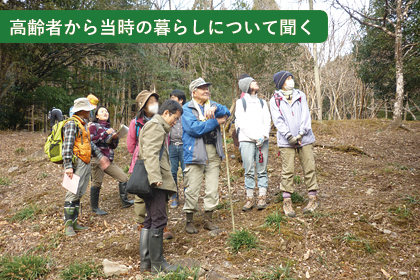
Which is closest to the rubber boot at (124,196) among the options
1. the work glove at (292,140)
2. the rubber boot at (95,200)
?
the rubber boot at (95,200)

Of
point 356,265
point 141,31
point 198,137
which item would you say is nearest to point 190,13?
point 141,31

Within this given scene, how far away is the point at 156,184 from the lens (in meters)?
2.95

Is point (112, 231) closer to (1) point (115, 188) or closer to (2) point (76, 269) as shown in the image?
(2) point (76, 269)

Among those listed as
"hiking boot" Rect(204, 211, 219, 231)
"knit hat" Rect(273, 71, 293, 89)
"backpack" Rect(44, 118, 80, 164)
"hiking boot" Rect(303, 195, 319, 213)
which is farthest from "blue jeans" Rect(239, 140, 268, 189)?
"backpack" Rect(44, 118, 80, 164)

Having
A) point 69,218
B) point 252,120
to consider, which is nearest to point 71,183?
point 69,218

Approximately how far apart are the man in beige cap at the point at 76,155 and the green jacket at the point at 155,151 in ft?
5.29

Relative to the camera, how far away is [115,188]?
21.8ft

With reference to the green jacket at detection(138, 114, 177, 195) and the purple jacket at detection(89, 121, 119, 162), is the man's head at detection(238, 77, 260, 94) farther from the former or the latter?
the purple jacket at detection(89, 121, 119, 162)

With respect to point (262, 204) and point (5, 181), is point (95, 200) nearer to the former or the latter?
point (262, 204)

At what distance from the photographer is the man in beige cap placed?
13.6 feet

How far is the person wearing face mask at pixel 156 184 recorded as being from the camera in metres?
2.99

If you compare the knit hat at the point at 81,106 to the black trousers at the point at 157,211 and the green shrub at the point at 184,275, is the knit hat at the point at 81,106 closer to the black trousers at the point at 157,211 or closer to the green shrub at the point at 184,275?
the black trousers at the point at 157,211

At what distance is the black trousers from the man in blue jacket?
729 mm

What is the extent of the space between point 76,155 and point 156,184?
2.01 m
